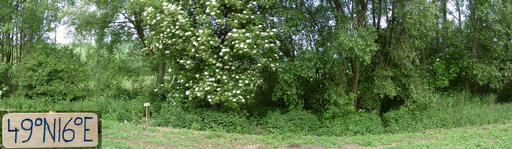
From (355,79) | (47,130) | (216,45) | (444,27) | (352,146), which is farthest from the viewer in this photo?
(444,27)

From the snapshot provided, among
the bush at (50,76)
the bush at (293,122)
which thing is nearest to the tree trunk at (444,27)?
the bush at (293,122)

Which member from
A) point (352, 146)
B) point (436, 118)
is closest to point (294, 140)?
point (352, 146)

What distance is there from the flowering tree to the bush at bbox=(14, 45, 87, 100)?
4655 mm

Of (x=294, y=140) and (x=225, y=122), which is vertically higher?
(x=225, y=122)

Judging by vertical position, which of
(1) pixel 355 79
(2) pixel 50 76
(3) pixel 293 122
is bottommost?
(3) pixel 293 122

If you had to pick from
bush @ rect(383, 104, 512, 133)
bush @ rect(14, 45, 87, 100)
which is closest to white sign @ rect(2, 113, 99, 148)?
bush @ rect(383, 104, 512, 133)

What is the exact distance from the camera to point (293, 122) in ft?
30.4

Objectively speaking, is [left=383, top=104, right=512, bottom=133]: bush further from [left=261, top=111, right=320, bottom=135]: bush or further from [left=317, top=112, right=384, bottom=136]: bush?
[left=261, top=111, right=320, bottom=135]: bush

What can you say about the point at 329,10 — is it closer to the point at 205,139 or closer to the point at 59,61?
the point at 205,139

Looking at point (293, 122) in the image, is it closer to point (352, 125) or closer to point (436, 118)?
point (352, 125)

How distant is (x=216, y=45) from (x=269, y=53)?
4.57 ft

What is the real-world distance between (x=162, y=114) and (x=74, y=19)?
568cm

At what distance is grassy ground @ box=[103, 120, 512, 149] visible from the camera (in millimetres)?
6727

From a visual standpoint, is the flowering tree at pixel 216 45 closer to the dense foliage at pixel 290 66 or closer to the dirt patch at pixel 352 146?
the dense foliage at pixel 290 66
